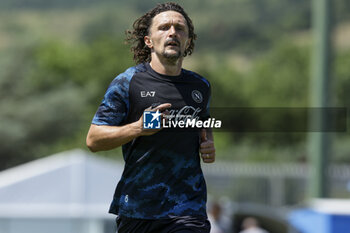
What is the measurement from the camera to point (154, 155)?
4637 mm

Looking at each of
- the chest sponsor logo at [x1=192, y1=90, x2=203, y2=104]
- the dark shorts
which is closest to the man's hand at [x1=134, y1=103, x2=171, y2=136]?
the chest sponsor logo at [x1=192, y1=90, x2=203, y2=104]

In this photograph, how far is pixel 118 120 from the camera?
183 inches

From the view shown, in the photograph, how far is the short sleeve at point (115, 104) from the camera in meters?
4.63

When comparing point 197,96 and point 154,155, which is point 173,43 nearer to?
point 197,96

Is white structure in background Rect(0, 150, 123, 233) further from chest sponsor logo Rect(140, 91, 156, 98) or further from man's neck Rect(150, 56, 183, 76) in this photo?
chest sponsor logo Rect(140, 91, 156, 98)

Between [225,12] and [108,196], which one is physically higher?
[225,12]

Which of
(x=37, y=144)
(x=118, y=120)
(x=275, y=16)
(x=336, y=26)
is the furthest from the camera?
(x=275, y=16)

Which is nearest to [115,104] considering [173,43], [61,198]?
[173,43]

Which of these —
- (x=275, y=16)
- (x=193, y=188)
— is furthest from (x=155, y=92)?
(x=275, y=16)

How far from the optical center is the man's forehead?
477 cm

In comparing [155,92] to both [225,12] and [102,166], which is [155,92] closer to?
[102,166]

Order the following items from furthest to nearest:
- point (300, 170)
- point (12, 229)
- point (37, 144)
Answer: point (37, 144), point (300, 170), point (12, 229)

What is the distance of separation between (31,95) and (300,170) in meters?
39.0

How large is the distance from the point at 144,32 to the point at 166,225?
125 cm
